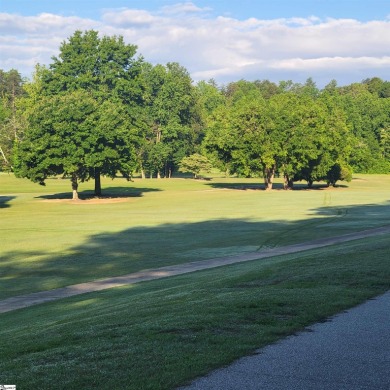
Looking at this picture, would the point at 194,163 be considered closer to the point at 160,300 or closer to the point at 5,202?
the point at 5,202

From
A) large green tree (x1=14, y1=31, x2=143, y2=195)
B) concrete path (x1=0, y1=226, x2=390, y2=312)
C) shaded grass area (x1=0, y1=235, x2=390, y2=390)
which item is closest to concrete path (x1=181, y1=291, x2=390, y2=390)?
shaded grass area (x1=0, y1=235, x2=390, y2=390)

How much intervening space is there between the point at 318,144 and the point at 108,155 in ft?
123

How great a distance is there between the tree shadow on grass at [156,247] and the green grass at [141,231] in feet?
0.13

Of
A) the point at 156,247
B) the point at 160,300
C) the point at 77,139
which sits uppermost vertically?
the point at 77,139

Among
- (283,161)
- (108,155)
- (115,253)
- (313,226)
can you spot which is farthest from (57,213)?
(283,161)

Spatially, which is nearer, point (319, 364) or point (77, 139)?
point (319, 364)

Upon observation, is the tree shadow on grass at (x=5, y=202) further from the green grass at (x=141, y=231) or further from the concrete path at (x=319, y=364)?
the concrete path at (x=319, y=364)

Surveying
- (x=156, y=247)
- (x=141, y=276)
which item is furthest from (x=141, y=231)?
(x=141, y=276)

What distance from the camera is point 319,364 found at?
8.41m

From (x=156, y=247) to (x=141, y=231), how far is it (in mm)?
8313

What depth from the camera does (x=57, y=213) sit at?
194 ft

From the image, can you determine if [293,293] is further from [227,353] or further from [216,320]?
[227,353]

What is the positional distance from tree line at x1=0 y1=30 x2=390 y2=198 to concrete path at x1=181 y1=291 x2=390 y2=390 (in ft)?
215

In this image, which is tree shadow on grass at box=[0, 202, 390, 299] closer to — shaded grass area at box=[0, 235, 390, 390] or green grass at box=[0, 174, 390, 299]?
green grass at box=[0, 174, 390, 299]
